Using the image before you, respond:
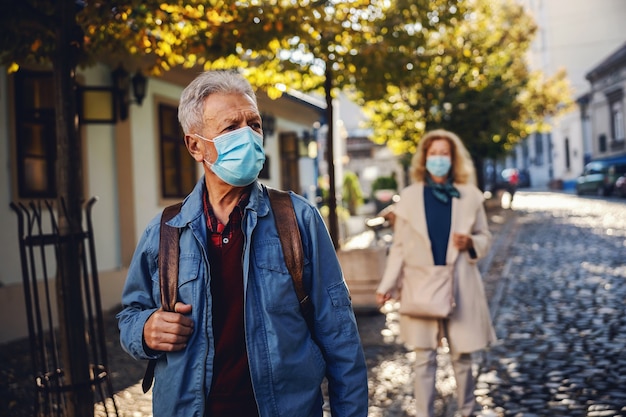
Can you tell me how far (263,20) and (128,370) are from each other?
346cm

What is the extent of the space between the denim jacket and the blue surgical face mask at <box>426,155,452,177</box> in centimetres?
287

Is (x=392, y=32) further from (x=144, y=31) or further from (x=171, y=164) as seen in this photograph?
(x=171, y=164)

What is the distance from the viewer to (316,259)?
247cm

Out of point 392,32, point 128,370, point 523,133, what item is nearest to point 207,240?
point 128,370

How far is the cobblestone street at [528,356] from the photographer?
18.1ft

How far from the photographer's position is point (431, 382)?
500 centimetres

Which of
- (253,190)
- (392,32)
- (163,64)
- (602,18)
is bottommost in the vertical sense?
(253,190)

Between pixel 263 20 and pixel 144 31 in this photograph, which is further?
pixel 263 20

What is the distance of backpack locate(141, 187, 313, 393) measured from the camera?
2424 millimetres

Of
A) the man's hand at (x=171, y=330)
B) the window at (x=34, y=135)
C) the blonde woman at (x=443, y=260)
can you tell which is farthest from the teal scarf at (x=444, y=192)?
the window at (x=34, y=135)

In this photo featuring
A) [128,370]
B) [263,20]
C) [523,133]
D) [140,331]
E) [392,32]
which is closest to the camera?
[140,331]

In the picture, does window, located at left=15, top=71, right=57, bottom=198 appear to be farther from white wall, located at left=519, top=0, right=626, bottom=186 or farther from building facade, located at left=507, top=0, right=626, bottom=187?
white wall, located at left=519, top=0, right=626, bottom=186

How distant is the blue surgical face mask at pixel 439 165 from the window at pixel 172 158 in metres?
7.69

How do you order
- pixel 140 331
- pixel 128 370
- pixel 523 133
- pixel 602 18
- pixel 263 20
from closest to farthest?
pixel 140 331, pixel 263 20, pixel 128 370, pixel 523 133, pixel 602 18
